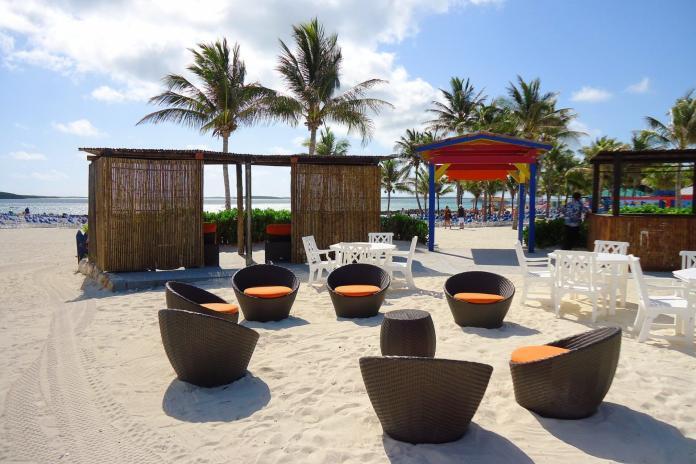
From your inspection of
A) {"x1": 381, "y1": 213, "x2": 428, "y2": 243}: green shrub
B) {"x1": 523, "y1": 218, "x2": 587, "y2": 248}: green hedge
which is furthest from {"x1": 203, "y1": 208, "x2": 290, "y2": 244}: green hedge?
{"x1": 523, "y1": 218, "x2": 587, "y2": 248}: green hedge

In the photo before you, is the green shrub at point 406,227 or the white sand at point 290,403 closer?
the white sand at point 290,403

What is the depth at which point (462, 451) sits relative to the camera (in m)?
3.01

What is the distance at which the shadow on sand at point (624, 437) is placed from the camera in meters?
2.97

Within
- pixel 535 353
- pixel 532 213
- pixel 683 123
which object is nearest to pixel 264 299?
pixel 535 353

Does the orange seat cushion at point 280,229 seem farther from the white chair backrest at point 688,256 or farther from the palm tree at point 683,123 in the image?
the palm tree at point 683,123

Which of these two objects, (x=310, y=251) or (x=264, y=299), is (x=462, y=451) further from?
(x=310, y=251)

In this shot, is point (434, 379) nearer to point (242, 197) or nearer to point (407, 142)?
point (242, 197)

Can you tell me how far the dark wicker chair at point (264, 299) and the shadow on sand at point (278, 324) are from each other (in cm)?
6

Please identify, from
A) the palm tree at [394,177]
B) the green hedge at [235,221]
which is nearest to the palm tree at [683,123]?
the palm tree at [394,177]

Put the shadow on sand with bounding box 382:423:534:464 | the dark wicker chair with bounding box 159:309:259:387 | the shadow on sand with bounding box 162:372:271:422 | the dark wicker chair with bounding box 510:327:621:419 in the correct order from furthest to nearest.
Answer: the dark wicker chair with bounding box 159:309:259:387, the shadow on sand with bounding box 162:372:271:422, the dark wicker chair with bounding box 510:327:621:419, the shadow on sand with bounding box 382:423:534:464

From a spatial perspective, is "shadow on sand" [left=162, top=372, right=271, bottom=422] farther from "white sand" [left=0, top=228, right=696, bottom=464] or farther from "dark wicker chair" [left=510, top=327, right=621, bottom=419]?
"dark wicker chair" [left=510, top=327, right=621, bottom=419]

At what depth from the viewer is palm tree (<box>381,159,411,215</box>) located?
41.9 meters

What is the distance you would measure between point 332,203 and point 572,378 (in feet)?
28.9

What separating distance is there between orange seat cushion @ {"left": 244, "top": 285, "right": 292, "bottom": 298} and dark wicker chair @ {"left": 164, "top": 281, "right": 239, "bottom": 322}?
57 centimetres
